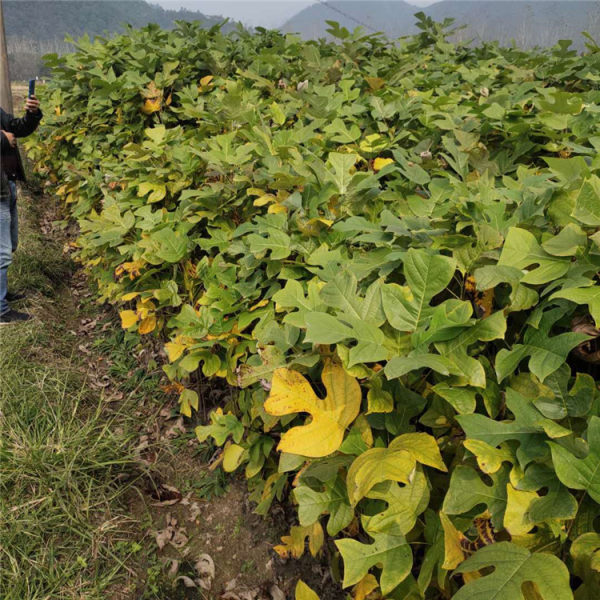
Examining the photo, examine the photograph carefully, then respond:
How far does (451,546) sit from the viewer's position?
0.94 metres

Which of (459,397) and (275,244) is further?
(275,244)

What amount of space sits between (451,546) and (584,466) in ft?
0.99

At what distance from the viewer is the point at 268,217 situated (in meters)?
1.76

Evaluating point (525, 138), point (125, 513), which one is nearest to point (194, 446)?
point (125, 513)

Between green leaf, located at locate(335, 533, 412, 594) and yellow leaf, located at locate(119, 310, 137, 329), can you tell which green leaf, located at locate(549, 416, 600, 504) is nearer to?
green leaf, located at locate(335, 533, 412, 594)

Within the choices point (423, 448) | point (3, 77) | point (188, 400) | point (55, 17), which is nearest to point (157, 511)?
point (188, 400)

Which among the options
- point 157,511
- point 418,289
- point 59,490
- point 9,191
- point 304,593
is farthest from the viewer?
point 9,191

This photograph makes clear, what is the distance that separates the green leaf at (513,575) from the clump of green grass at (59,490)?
181 cm

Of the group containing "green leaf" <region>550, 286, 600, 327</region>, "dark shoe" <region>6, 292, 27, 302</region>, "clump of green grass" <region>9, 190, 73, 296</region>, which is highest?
"green leaf" <region>550, 286, 600, 327</region>

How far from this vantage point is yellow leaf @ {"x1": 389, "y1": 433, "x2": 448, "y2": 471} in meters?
1.03

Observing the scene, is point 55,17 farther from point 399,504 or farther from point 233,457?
point 399,504

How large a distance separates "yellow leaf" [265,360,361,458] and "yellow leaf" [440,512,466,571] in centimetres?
27

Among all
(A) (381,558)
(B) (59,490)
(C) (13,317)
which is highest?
(A) (381,558)

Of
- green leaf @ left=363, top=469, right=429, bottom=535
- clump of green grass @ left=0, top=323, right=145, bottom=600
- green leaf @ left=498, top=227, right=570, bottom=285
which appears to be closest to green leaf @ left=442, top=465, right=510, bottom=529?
green leaf @ left=363, top=469, right=429, bottom=535
